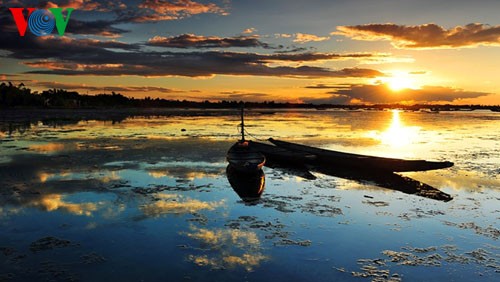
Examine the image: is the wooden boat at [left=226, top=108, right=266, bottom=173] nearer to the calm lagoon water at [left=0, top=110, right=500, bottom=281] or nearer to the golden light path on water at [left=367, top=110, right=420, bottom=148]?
the calm lagoon water at [left=0, top=110, right=500, bottom=281]

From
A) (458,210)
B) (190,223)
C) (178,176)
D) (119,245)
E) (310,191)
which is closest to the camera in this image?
(119,245)

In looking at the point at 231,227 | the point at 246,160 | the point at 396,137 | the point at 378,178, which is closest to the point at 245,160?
the point at 246,160

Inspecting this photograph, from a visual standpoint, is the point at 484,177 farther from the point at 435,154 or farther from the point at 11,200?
the point at 11,200

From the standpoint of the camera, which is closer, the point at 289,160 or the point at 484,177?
the point at 484,177

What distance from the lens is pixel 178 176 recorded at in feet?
59.4

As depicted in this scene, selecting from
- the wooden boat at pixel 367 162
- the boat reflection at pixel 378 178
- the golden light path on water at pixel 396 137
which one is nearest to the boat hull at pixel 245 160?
the boat reflection at pixel 378 178

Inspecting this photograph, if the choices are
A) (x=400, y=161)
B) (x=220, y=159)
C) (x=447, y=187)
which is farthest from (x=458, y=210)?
(x=220, y=159)

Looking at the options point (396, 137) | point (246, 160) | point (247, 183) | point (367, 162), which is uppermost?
point (246, 160)

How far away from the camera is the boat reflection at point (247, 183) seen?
48.1 ft

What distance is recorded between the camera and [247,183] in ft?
55.8

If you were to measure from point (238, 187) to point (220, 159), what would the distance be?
7.57 metres

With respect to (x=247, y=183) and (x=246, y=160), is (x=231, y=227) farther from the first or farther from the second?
(x=246, y=160)

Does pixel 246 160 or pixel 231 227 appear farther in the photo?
pixel 246 160

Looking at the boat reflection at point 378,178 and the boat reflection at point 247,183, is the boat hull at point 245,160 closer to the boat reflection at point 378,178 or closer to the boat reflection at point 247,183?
the boat reflection at point 247,183
